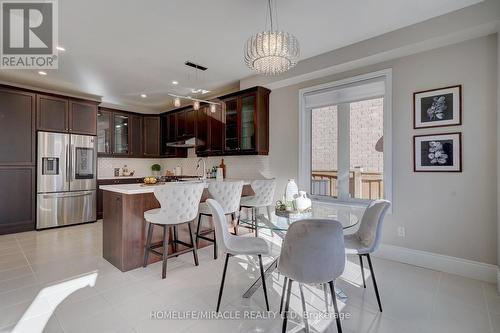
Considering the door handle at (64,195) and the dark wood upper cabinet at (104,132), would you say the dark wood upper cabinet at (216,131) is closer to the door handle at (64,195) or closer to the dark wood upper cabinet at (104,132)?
the dark wood upper cabinet at (104,132)

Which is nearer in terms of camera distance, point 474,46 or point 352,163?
point 474,46

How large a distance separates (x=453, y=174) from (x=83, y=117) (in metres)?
6.37

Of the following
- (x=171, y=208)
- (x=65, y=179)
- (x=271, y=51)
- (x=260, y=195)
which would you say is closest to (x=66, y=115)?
(x=65, y=179)

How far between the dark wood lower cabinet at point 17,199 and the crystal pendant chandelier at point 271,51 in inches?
184

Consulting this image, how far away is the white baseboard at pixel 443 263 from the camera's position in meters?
2.56

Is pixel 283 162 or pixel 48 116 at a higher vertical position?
pixel 48 116

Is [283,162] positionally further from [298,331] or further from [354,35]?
[298,331]

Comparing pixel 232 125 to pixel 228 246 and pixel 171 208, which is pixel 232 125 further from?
pixel 228 246

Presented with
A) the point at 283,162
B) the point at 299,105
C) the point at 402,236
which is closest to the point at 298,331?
the point at 402,236

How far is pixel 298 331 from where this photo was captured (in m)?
1.82

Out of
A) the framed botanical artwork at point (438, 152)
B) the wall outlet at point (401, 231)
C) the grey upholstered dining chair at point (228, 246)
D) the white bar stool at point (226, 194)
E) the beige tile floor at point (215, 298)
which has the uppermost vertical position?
the framed botanical artwork at point (438, 152)

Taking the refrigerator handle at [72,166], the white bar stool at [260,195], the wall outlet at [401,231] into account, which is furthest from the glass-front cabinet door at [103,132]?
the wall outlet at [401,231]

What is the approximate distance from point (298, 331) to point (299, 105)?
324 cm

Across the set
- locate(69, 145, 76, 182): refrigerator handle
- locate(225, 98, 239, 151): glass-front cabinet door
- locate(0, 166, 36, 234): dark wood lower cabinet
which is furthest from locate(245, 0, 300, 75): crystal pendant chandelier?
locate(0, 166, 36, 234): dark wood lower cabinet
